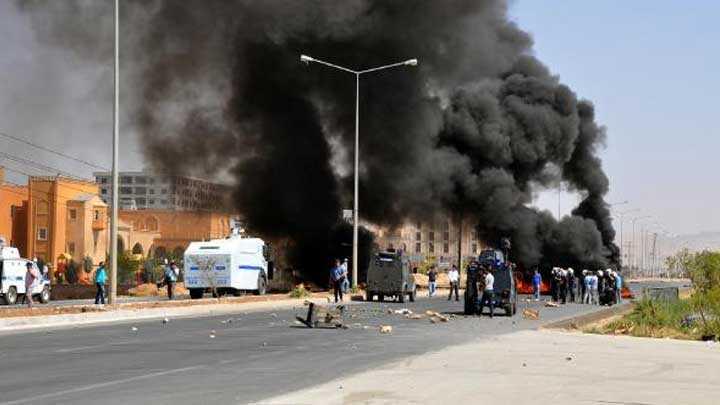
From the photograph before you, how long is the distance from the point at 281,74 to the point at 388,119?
6856 millimetres

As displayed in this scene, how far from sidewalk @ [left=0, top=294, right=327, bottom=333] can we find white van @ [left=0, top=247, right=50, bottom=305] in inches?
199

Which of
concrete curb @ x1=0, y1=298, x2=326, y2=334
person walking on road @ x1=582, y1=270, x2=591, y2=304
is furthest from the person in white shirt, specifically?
person walking on road @ x1=582, y1=270, x2=591, y2=304

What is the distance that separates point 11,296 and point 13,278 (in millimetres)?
634

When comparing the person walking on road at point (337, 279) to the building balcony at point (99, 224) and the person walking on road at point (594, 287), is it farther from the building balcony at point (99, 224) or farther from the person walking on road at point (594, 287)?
the building balcony at point (99, 224)

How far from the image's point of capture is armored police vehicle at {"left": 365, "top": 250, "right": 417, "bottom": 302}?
39719 millimetres

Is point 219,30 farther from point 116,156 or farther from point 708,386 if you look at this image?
point 708,386

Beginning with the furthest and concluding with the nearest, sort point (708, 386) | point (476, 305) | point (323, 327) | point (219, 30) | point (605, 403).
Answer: point (219, 30) → point (476, 305) → point (323, 327) → point (708, 386) → point (605, 403)

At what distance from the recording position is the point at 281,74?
197ft

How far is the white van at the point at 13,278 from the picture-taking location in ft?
122

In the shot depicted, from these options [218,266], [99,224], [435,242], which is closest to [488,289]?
[218,266]

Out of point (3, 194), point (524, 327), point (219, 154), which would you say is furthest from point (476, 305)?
point (3, 194)

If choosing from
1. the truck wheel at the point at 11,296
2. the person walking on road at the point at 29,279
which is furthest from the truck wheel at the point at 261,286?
the person walking on road at the point at 29,279

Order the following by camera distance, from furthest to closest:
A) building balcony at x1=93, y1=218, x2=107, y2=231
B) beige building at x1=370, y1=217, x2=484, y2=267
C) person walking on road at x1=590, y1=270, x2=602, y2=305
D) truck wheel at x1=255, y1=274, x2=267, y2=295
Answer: building balcony at x1=93, y1=218, x2=107, y2=231 < beige building at x1=370, y1=217, x2=484, y2=267 < truck wheel at x1=255, y1=274, x2=267, y2=295 < person walking on road at x1=590, y1=270, x2=602, y2=305

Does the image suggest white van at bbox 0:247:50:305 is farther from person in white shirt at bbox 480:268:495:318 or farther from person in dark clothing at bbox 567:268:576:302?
person in dark clothing at bbox 567:268:576:302
